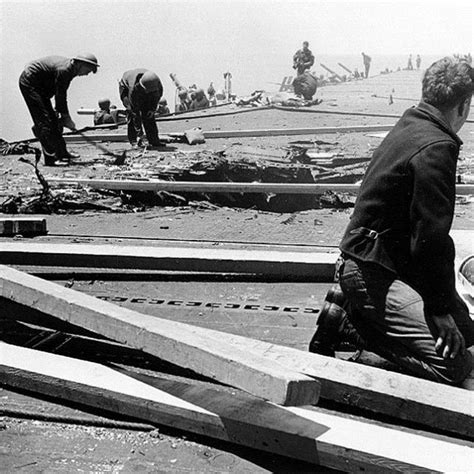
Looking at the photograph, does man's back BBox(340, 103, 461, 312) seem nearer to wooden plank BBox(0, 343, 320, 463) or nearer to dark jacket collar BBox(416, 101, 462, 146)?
dark jacket collar BBox(416, 101, 462, 146)

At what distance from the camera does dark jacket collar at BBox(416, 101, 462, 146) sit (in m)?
2.83

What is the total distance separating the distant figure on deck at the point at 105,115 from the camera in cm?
1677

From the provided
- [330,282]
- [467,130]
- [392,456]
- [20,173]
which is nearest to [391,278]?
[392,456]

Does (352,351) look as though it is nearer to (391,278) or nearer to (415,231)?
(391,278)

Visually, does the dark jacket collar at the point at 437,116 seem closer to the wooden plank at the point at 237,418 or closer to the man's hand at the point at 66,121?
the wooden plank at the point at 237,418

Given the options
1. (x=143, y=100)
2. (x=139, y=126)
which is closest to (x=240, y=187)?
(x=143, y=100)

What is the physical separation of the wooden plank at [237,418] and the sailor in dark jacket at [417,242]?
408 mm

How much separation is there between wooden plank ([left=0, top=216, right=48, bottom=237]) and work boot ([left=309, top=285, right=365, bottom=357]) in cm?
353

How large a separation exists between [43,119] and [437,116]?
846 centimetres

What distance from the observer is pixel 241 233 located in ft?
21.0

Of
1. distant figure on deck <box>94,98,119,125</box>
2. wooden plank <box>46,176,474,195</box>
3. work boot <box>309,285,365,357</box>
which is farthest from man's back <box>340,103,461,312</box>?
distant figure on deck <box>94,98,119,125</box>

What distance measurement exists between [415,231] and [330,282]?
187 centimetres

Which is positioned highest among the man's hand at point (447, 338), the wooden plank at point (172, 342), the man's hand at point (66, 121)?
the man's hand at point (66, 121)

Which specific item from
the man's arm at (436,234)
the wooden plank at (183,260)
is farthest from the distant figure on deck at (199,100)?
the man's arm at (436,234)
